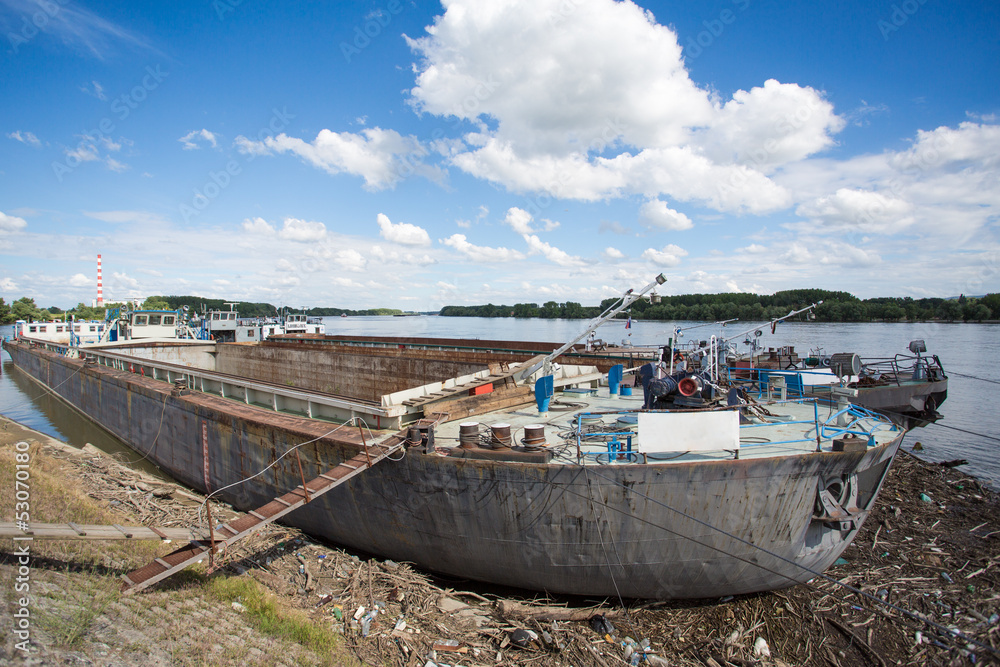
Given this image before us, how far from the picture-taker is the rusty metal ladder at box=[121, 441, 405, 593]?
6.19 meters

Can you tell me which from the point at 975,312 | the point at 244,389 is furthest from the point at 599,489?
the point at 975,312

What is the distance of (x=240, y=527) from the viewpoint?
7.05 meters

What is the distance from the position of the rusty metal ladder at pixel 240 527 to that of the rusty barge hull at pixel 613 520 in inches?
25.2

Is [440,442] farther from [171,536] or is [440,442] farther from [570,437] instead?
[171,536]

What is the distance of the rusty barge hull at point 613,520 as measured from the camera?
7.04 metres

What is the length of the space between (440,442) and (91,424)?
25.5 meters

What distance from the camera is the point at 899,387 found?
730 inches

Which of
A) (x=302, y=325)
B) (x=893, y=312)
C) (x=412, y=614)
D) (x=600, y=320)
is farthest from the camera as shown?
(x=893, y=312)

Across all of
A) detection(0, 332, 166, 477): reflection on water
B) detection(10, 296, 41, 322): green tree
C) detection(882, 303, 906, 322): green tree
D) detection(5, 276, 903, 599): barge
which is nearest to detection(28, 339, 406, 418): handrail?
detection(5, 276, 903, 599): barge

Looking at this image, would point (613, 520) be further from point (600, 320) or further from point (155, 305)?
point (155, 305)

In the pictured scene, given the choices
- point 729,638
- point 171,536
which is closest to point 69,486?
point 171,536

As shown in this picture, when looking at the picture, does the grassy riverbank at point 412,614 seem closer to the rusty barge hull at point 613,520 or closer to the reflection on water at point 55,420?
the rusty barge hull at point 613,520

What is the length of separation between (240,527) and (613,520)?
18.7ft

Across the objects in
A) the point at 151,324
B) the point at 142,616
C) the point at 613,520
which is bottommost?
the point at 142,616
